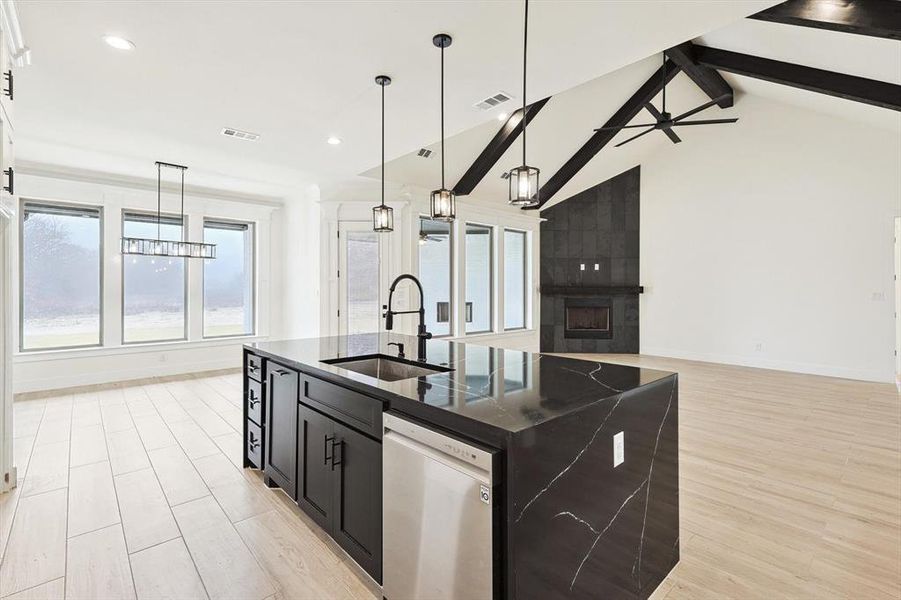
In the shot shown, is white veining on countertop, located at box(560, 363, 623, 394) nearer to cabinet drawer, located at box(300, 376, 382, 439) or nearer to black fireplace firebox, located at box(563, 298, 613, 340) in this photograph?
cabinet drawer, located at box(300, 376, 382, 439)

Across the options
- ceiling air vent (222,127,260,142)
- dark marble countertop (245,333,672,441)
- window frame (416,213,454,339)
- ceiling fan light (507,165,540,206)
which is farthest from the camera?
window frame (416,213,454,339)

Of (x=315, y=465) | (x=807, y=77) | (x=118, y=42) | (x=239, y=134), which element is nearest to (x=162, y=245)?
(x=239, y=134)

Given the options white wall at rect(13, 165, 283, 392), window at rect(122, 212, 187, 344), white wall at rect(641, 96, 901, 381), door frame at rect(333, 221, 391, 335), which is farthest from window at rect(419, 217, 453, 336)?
white wall at rect(641, 96, 901, 381)

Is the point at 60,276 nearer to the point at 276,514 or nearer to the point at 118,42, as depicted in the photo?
the point at 118,42

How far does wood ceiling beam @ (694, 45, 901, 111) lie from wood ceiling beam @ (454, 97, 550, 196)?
7.30 feet

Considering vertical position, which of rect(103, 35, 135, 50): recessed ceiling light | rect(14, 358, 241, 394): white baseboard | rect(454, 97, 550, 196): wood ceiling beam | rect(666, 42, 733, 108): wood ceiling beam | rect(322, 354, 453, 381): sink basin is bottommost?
rect(14, 358, 241, 394): white baseboard

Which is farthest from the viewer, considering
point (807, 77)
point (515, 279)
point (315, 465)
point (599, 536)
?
point (515, 279)

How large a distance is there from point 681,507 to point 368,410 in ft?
6.60

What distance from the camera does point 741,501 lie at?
103 inches

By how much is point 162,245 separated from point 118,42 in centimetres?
343

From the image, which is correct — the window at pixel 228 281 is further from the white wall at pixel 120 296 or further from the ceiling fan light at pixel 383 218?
the ceiling fan light at pixel 383 218

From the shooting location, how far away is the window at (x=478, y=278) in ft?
25.3

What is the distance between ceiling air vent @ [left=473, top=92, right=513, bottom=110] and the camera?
3.50m

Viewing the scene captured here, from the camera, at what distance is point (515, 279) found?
28.0ft
